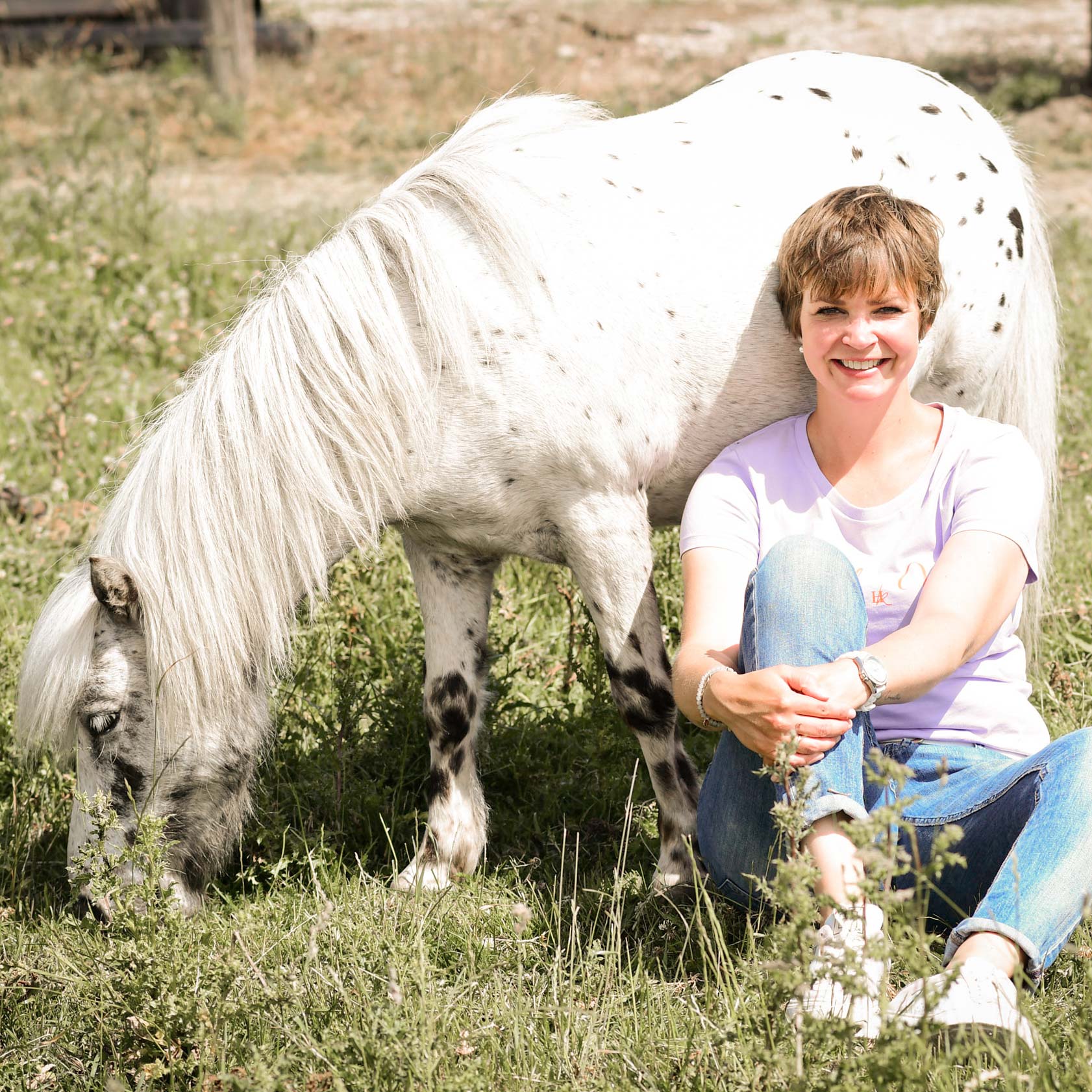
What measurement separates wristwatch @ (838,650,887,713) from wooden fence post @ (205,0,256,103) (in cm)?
933

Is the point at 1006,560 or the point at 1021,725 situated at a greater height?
the point at 1006,560

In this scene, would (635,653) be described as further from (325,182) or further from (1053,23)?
(1053,23)

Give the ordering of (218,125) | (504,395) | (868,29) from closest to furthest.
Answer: (504,395), (218,125), (868,29)

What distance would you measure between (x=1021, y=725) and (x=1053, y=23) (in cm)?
1651

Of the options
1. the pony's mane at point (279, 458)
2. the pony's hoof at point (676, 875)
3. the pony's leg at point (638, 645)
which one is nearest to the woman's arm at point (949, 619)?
the pony's leg at point (638, 645)

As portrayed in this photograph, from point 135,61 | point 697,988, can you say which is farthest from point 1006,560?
point 135,61

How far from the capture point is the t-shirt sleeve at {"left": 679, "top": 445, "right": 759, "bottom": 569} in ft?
7.91

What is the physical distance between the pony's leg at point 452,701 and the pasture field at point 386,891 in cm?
10

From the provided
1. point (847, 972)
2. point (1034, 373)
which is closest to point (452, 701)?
point (847, 972)

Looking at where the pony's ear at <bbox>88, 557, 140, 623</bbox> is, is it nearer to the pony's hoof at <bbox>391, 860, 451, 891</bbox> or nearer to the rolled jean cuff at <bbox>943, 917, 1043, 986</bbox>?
the pony's hoof at <bbox>391, 860, 451, 891</bbox>

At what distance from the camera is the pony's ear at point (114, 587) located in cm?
243

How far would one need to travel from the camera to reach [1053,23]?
16.1 metres

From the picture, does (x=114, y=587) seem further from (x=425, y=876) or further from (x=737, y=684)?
(x=737, y=684)

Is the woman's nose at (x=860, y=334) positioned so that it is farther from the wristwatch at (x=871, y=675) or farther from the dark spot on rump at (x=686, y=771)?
the dark spot on rump at (x=686, y=771)
